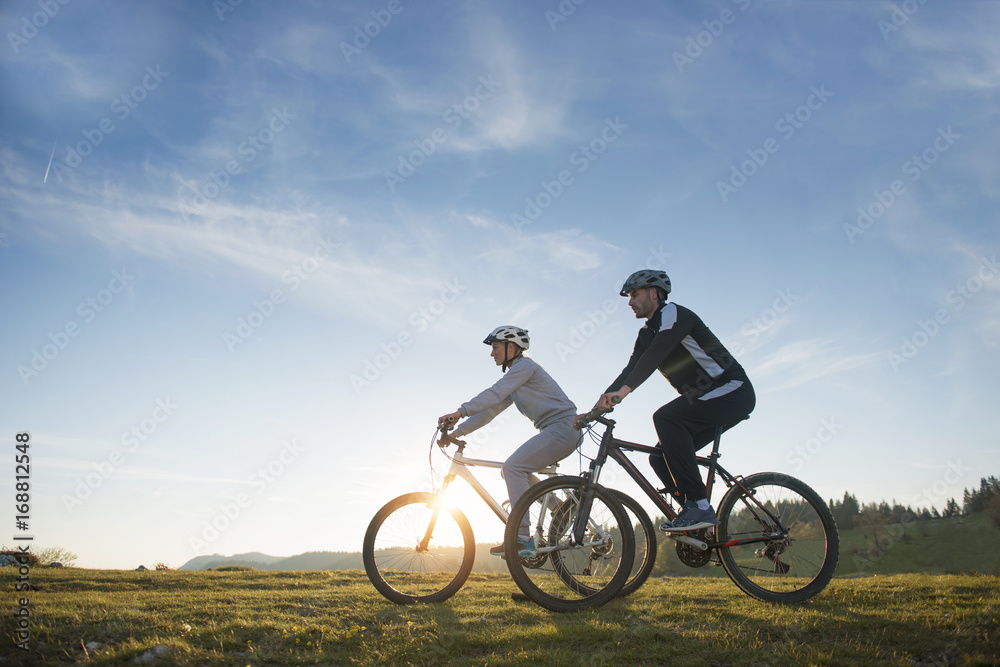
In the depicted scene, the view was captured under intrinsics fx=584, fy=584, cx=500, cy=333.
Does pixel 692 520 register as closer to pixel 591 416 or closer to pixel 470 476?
pixel 591 416

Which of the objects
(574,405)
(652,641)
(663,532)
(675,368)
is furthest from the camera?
(574,405)

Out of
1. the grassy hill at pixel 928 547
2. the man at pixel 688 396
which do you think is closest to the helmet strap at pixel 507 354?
the man at pixel 688 396

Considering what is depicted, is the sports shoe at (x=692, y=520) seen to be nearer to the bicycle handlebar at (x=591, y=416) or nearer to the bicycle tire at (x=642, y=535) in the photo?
the bicycle tire at (x=642, y=535)

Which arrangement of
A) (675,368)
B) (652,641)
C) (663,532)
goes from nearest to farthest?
1. (652,641)
2. (663,532)
3. (675,368)

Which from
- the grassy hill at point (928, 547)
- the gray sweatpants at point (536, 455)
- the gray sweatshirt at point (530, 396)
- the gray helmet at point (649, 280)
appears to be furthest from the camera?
the grassy hill at point (928, 547)

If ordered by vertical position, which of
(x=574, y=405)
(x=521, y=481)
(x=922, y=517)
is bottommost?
(x=922, y=517)

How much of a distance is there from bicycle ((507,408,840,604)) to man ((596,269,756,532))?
0.65 ft

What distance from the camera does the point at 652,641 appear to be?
467 cm

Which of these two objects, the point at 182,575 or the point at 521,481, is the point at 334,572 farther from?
the point at 521,481

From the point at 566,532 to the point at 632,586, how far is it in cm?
105

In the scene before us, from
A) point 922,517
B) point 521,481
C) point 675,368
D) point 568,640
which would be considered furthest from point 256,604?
point 922,517

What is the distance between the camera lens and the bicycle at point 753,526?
19.7 ft

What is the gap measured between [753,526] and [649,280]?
2.83 m

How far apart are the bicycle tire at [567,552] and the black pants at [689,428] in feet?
2.16
